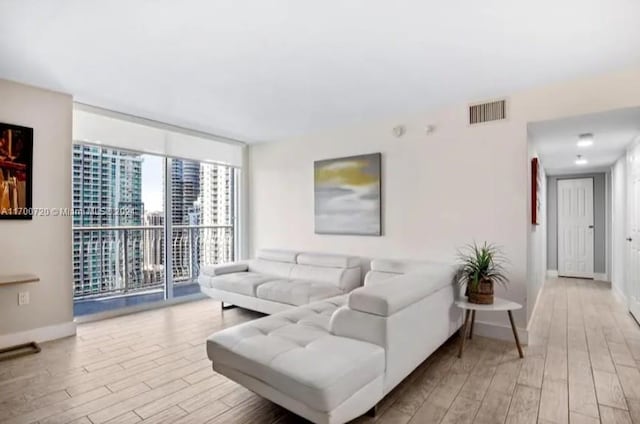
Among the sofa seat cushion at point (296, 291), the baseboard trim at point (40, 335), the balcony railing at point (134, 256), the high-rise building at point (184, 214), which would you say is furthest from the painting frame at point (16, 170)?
the sofa seat cushion at point (296, 291)

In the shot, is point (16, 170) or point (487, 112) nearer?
point (16, 170)

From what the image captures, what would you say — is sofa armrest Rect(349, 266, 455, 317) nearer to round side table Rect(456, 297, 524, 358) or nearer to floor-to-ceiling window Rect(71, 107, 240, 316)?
round side table Rect(456, 297, 524, 358)

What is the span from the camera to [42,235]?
3.25m

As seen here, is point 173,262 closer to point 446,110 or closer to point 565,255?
point 446,110

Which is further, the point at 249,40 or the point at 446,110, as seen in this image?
the point at 446,110

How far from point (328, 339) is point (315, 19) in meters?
1.90

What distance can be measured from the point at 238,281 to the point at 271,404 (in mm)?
2017

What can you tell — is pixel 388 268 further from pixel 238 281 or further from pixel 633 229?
pixel 633 229

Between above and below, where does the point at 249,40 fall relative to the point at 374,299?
above

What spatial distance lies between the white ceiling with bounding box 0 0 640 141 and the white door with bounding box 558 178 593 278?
15.4 feet

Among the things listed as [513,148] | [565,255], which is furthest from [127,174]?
[565,255]

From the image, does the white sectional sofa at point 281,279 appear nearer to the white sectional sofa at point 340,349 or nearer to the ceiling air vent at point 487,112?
the white sectional sofa at point 340,349

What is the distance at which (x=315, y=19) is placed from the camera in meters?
2.07

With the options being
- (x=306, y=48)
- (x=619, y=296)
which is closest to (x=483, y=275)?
(x=306, y=48)
